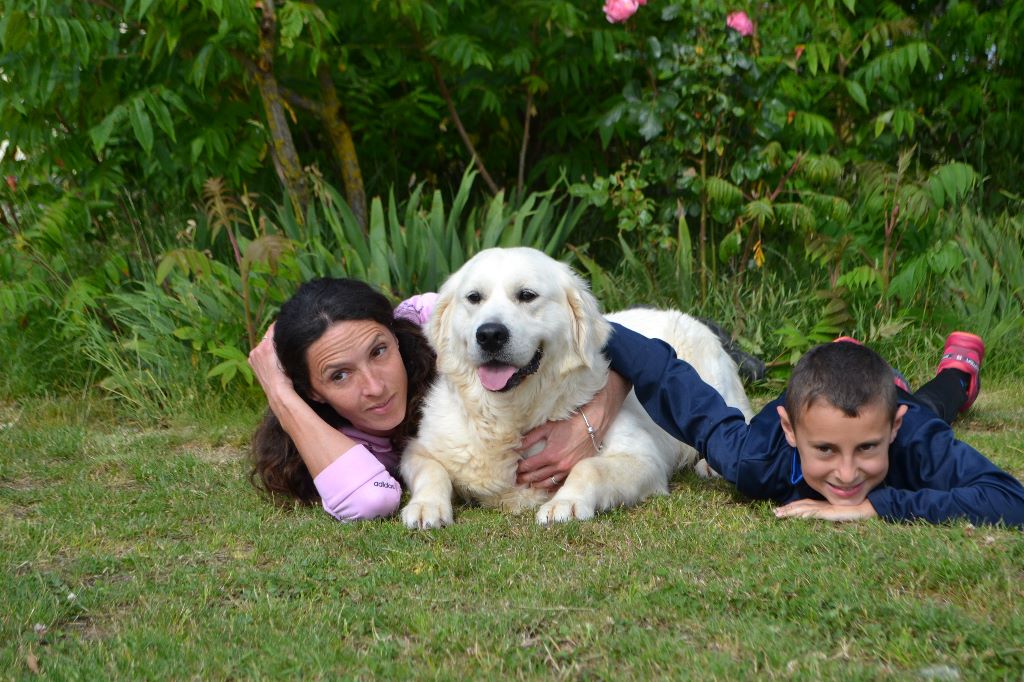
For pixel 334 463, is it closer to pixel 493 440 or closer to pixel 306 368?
pixel 306 368

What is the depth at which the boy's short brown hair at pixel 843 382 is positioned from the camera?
2.95 meters

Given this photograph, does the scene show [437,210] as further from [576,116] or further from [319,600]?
[319,600]

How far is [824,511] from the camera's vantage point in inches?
124

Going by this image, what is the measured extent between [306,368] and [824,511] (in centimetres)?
177

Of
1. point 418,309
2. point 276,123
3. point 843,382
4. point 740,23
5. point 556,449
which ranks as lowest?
point 556,449

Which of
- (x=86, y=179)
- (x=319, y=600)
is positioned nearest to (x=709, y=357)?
(x=319, y=600)

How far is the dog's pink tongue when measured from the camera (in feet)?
11.1

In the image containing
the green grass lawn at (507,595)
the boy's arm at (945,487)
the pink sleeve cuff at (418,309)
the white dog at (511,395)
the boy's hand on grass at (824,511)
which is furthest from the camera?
the pink sleeve cuff at (418,309)

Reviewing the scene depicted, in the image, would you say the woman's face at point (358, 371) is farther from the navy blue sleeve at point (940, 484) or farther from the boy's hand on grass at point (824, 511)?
the navy blue sleeve at point (940, 484)

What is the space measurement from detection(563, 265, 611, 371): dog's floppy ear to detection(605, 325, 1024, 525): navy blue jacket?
146 mm

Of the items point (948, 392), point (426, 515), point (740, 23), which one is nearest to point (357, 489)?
point (426, 515)

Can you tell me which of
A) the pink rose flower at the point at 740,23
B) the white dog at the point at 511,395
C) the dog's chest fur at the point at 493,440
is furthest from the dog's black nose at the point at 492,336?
the pink rose flower at the point at 740,23

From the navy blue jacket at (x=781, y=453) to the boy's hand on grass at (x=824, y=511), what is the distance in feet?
0.11

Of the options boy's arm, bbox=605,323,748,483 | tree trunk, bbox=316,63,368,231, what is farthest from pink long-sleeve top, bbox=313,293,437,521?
tree trunk, bbox=316,63,368,231
